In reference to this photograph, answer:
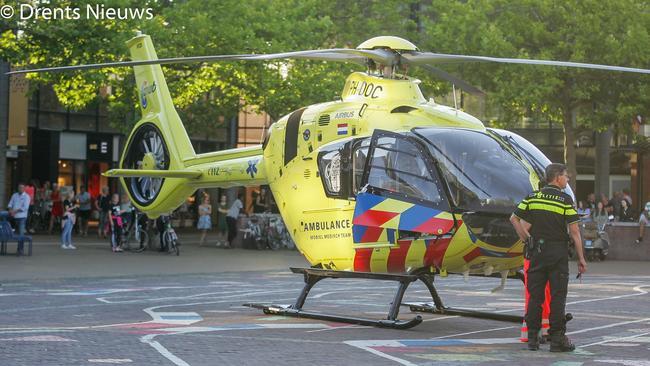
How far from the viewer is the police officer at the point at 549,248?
11.8 metres

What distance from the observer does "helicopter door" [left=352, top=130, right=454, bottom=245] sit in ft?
44.5

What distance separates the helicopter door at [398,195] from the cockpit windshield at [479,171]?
169 mm

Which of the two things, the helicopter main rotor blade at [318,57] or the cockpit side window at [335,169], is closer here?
the helicopter main rotor blade at [318,57]

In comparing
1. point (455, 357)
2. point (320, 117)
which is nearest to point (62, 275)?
point (320, 117)

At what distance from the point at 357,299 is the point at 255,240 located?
56.4ft

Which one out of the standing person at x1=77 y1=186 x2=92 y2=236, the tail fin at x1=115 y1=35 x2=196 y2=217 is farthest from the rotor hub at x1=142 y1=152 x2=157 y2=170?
the standing person at x1=77 y1=186 x2=92 y2=236

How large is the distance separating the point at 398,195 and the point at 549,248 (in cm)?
254

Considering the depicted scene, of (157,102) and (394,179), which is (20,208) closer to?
(157,102)

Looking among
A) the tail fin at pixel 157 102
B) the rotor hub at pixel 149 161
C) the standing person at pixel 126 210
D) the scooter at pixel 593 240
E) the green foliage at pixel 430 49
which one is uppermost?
the green foliage at pixel 430 49

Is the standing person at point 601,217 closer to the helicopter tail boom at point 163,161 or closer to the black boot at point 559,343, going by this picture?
the helicopter tail boom at point 163,161

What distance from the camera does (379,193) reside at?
1408 centimetres

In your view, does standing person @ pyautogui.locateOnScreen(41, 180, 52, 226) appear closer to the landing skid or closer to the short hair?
the landing skid

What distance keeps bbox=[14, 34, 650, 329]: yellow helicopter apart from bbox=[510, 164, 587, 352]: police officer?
1062 millimetres

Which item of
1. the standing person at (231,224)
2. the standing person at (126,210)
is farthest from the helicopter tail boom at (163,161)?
the standing person at (231,224)
